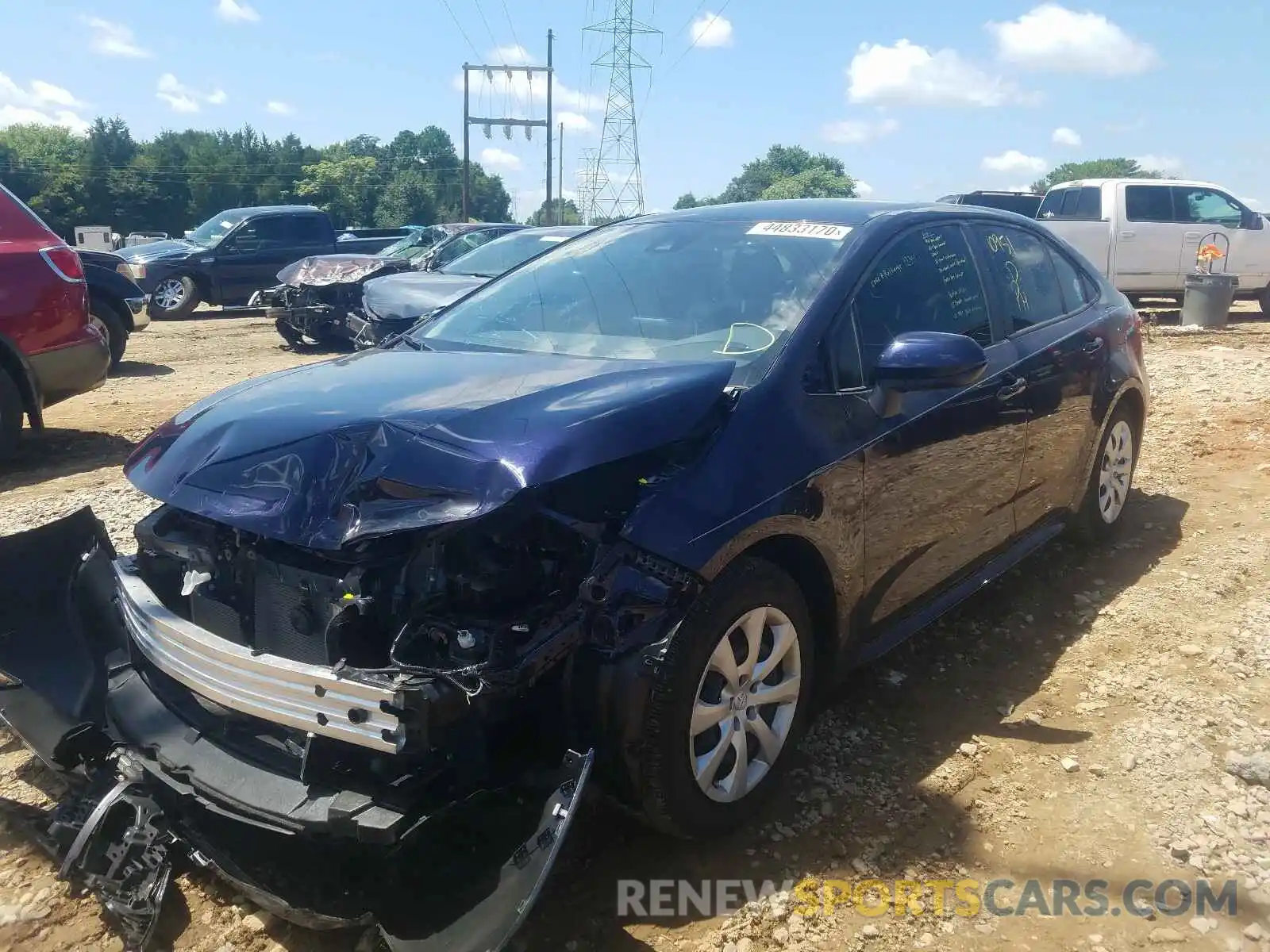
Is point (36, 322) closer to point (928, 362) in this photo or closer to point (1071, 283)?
point (928, 362)

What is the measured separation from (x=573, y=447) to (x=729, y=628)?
0.64m

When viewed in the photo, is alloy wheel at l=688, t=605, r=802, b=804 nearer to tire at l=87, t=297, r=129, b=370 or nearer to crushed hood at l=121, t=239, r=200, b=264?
tire at l=87, t=297, r=129, b=370

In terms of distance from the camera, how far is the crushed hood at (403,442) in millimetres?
2254

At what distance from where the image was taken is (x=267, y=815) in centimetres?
222

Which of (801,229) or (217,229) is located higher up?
(217,229)

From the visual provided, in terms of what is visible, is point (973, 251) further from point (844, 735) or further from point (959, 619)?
point (844, 735)

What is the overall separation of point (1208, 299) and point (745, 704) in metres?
12.4

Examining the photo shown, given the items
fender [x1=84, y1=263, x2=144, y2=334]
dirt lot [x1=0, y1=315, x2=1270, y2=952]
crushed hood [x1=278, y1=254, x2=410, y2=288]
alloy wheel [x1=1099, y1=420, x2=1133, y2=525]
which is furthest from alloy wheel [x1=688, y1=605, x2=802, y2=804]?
crushed hood [x1=278, y1=254, x2=410, y2=288]

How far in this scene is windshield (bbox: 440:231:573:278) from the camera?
1086cm

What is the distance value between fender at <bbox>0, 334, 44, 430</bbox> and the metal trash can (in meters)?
12.8

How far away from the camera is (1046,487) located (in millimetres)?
4262

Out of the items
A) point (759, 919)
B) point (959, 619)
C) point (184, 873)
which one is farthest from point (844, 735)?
point (184, 873)

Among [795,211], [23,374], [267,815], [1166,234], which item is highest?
[1166,234]

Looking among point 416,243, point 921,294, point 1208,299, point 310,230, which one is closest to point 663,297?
point 921,294
